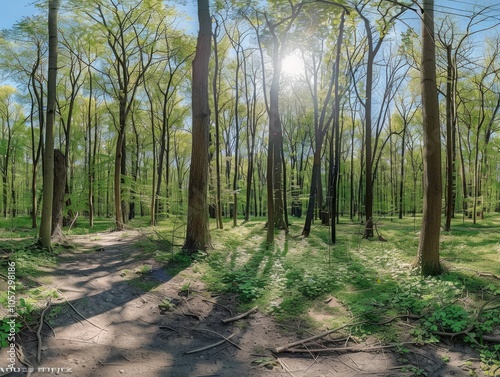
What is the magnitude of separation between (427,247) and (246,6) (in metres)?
10.8

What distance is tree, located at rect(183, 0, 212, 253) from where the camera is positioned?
752 centimetres

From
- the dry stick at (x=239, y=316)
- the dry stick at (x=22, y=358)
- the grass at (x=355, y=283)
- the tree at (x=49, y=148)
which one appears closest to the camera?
the dry stick at (x=22, y=358)

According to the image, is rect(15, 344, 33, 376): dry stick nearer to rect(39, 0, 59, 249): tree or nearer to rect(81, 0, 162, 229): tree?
rect(39, 0, 59, 249): tree

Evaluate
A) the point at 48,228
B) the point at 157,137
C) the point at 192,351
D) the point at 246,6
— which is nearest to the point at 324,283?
the point at 192,351

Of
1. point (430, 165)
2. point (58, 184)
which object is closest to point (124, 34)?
point (58, 184)

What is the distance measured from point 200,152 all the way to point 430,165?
16.7ft

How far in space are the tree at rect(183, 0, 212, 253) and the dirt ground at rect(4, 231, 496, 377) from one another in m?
2.32

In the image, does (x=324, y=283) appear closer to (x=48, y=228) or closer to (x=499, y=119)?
(x=48, y=228)

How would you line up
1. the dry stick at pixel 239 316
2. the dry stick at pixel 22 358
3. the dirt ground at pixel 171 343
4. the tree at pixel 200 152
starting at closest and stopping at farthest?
the dry stick at pixel 22 358, the dirt ground at pixel 171 343, the dry stick at pixel 239 316, the tree at pixel 200 152

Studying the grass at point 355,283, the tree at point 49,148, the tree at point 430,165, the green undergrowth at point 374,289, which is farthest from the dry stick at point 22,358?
the tree at point 430,165

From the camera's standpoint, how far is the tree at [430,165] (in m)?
5.73

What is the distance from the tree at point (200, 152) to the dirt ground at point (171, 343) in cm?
232

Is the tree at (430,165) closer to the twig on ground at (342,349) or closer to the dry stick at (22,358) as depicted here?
the twig on ground at (342,349)

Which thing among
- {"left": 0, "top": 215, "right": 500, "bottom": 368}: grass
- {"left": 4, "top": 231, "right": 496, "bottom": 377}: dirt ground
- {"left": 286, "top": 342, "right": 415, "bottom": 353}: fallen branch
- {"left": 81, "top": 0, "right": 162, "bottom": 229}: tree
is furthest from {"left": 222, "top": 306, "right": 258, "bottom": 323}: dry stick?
{"left": 81, "top": 0, "right": 162, "bottom": 229}: tree
